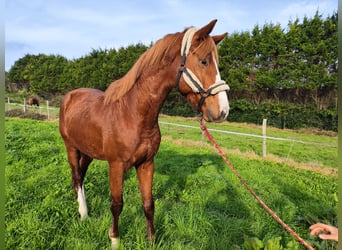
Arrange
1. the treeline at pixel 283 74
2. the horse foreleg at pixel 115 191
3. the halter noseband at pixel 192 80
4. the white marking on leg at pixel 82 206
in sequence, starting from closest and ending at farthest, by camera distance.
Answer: the halter noseband at pixel 192 80, the horse foreleg at pixel 115 191, the white marking on leg at pixel 82 206, the treeline at pixel 283 74

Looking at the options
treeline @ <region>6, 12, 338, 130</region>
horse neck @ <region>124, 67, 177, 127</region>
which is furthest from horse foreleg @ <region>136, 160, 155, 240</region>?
treeline @ <region>6, 12, 338, 130</region>

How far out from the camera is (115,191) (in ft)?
8.07

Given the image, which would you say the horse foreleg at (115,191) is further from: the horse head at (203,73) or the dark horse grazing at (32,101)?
the dark horse grazing at (32,101)

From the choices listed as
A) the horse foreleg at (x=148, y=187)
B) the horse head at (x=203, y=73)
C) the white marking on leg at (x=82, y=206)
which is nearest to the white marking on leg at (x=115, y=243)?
the horse foreleg at (x=148, y=187)

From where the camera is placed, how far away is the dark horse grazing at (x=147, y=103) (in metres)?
1.98

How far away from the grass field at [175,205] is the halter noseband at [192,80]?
4.97ft

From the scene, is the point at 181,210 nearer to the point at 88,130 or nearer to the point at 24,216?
the point at 88,130

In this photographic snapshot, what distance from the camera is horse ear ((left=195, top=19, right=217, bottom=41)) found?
1.94 meters

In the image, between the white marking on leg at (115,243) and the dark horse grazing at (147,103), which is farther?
the white marking on leg at (115,243)

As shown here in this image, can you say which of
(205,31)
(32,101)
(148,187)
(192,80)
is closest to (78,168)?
(148,187)

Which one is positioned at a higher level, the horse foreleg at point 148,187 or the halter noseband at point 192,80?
the halter noseband at point 192,80

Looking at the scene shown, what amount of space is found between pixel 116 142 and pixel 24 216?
4.85 feet

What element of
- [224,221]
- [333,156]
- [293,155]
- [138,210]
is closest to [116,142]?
[138,210]

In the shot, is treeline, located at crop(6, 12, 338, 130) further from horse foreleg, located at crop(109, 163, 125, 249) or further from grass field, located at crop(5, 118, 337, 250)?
horse foreleg, located at crop(109, 163, 125, 249)
